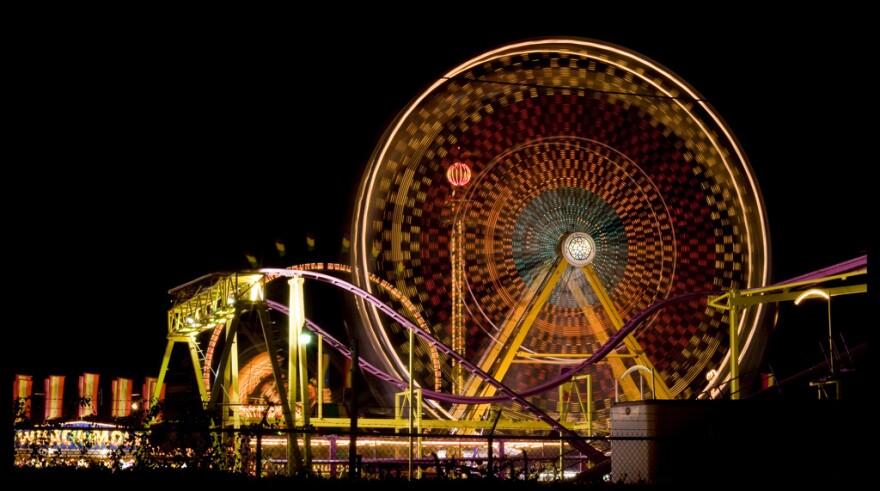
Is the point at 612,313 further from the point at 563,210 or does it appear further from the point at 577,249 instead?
the point at 563,210

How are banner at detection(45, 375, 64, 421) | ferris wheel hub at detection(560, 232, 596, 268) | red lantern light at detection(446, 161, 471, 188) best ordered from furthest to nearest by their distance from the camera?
banner at detection(45, 375, 64, 421) → red lantern light at detection(446, 161, 471, 188) → ferris wheel hub at detection(560, 232, 596, 268)

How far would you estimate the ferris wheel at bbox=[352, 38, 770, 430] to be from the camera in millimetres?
26891

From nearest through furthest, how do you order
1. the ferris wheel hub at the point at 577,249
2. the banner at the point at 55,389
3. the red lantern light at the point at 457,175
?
the ferris wheel hub at the point at 577,249, the red lantern light at the point at 457,175, the banner at the point at 55,389

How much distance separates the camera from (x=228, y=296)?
70.7 ft

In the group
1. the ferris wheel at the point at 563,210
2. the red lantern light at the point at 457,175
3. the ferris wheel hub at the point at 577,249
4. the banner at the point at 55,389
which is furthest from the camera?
the banner at the point at 55,389

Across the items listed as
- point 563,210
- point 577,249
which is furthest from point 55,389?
point 577,249

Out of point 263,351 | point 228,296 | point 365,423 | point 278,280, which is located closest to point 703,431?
point 365,423

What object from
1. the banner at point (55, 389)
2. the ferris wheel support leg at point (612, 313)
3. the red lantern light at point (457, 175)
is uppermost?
the red lantern light at point (457, 175)

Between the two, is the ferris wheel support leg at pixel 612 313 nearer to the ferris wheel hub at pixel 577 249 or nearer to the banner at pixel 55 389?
the ferris wheel hub at pixel 577 249

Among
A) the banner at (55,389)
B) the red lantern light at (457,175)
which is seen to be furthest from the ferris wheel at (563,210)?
the banner at (55,389)

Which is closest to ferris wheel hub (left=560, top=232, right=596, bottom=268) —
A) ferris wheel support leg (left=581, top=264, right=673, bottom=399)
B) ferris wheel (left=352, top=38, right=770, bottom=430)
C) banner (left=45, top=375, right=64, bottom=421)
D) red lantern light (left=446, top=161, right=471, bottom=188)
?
ferris wheel (left=352, top=38, right=770, bottom=430)

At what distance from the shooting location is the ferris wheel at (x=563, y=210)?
26.9 m

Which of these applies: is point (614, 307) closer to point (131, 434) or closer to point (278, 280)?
point (131, 434)

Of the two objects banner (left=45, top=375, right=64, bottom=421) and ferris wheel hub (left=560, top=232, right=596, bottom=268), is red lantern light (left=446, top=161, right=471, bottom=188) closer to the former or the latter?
ferris wheel hub (left=560, top=232, right=596, bottom=268)
